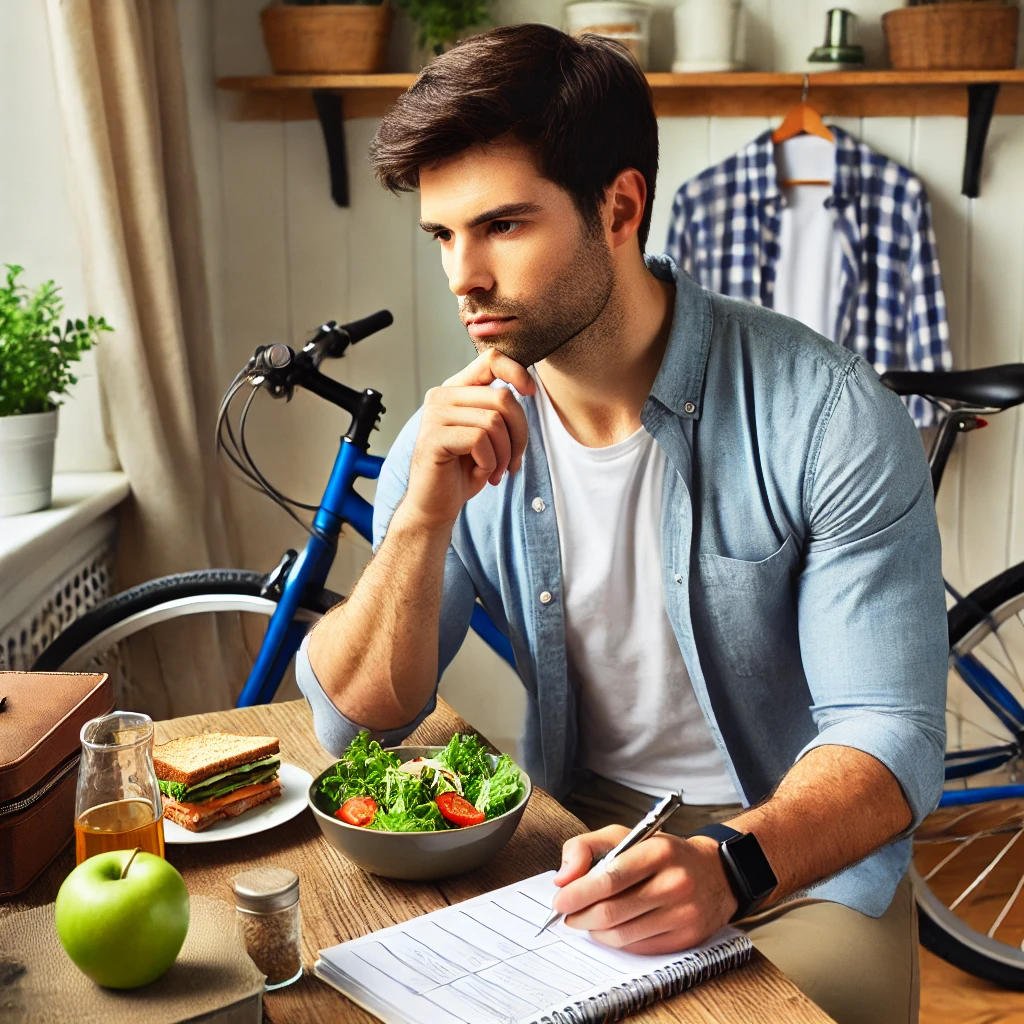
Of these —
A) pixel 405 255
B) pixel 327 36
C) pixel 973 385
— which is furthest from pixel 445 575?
pixel 327 36

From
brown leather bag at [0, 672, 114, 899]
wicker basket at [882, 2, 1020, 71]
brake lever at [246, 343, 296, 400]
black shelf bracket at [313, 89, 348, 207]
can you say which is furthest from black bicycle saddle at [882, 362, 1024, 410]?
brown leather bag at [0, 672, 114, 899]

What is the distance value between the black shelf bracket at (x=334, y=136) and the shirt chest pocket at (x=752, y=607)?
165 centimetres

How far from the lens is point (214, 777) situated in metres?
1.06

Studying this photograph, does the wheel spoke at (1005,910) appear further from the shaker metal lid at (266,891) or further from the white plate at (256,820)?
the shaker metal lid at (266,891)

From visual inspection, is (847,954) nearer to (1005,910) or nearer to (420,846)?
(420,846)

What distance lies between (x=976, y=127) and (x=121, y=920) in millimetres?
2494

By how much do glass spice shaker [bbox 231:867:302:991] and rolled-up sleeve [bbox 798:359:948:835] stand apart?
0.55 metres

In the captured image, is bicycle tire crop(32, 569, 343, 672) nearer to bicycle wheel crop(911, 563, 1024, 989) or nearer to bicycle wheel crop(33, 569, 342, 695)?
bicycle wheel crop(33, 569, 342, 695)

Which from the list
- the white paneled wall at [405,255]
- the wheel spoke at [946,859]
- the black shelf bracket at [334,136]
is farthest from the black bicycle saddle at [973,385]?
the black shelf bracket at [334,136]

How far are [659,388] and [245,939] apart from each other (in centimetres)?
77

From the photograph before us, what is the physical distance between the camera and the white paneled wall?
2604mm

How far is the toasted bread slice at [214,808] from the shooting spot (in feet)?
3.41

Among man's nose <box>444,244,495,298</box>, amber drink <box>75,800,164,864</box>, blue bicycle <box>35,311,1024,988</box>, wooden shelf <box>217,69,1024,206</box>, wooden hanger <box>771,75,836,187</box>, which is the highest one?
wooden shelf <box>217,69,1024,206</box>

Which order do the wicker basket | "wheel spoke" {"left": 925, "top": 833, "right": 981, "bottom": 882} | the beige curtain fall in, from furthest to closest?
"wheel spoke" {"left": 925, "top": 833, "right": 981, "bottom": 882}
the wicker basket
the beige curtain
